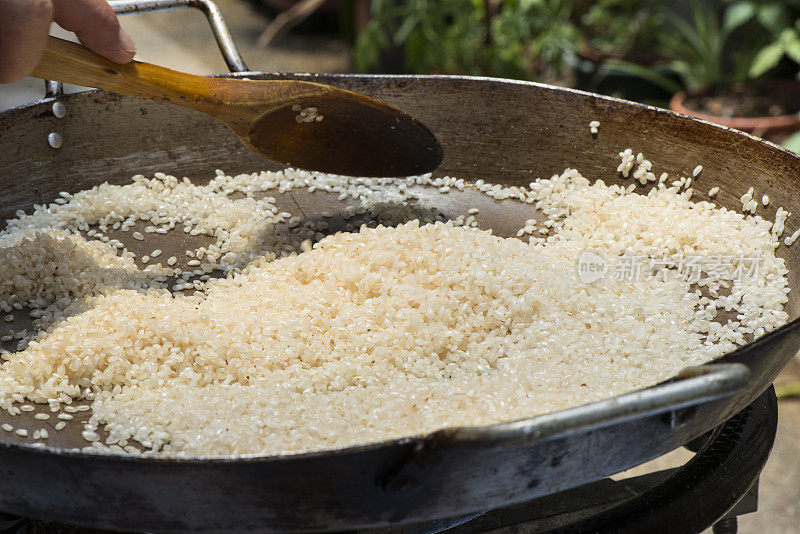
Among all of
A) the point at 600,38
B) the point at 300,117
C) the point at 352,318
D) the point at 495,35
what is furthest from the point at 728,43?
the point at 352,318

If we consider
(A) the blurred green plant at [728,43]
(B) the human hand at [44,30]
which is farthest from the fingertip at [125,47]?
(A) the blurred green plant at [728,43]

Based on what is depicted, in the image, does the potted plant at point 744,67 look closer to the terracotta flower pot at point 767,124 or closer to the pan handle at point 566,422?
the terracotta flower pot at point 767,124

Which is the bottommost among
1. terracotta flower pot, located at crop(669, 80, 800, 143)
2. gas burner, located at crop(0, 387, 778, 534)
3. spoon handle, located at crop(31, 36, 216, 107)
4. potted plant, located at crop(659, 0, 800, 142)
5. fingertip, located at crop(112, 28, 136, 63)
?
gas burner, located at crop(0, 387, 778, 534)

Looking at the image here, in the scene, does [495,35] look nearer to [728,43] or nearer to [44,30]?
[728,43]

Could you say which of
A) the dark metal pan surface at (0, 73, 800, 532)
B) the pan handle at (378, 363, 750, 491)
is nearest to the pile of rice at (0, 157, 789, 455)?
the dark metal pan surface at (0, 73, 800, 532)

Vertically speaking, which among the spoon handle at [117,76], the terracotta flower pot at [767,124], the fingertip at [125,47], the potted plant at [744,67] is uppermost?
the fingertip at [125,47]

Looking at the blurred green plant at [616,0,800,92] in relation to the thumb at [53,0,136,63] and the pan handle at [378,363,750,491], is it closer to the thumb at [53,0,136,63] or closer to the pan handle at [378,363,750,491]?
the thumb at [53,0,136,63]

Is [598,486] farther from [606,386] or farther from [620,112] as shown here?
[620,112]
